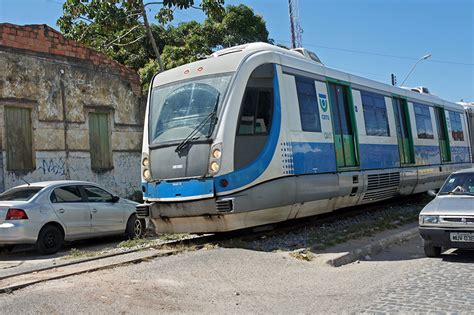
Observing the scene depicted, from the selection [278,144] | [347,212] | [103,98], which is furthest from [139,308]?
[103,98]

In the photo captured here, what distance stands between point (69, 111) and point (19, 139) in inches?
72.3

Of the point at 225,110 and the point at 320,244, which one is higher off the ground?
the point at 225,110

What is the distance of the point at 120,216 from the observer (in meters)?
11.7

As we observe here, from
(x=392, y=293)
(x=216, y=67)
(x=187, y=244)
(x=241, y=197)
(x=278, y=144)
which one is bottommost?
(x=392, y=293)

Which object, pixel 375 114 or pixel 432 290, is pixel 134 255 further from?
pixel 375 114

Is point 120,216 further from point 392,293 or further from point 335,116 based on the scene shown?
point 392,293

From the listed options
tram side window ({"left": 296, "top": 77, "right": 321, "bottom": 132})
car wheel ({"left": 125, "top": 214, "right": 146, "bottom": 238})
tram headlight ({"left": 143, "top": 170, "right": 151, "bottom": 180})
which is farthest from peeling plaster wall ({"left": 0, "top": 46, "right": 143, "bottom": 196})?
tram side window ({"left": 296, "top": 77, "right": 321, "bottom": 132})

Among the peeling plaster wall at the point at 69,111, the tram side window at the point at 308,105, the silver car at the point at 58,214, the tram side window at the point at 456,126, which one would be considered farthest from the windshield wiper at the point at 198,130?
the tram side window at the point at 456,126

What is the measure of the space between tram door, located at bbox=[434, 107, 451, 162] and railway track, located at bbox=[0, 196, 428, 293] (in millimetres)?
6674

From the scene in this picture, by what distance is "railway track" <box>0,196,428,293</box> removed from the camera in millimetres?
6821

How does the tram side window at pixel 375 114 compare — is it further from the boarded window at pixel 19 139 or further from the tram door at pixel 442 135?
the boarded window at pixel 19 139

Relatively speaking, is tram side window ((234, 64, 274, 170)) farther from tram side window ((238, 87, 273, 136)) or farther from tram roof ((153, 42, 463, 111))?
tram roof ((153, 42, 463, 111))

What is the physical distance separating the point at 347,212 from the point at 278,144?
5.59 m

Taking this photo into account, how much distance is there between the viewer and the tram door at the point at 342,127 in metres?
11.3
